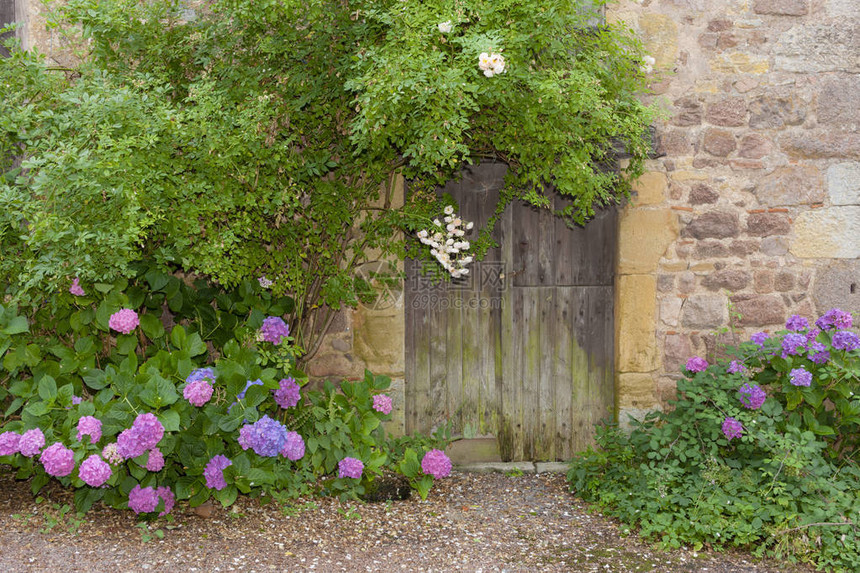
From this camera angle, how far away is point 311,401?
4.01 metres

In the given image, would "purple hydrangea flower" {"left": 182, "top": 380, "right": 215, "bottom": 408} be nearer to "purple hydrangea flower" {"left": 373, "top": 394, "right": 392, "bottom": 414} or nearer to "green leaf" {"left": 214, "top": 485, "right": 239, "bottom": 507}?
"green leaf" {"left": 214, "top": 485, "right": 239, "bottom": 507}

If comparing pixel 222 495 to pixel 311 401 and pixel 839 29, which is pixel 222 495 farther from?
pixel 839 29

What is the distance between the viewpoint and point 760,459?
3.44 meters

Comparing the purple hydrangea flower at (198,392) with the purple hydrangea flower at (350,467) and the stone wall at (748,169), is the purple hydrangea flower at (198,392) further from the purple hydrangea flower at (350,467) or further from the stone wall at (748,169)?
the stone wall at (748,169)

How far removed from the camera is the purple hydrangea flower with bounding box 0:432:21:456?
2.98 meters

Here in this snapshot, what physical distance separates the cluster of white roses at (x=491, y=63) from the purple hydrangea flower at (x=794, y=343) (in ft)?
6.53

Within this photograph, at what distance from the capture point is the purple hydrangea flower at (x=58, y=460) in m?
2.83

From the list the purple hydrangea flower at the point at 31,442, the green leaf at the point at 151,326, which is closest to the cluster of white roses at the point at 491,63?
the green leaf at the point at 151,326

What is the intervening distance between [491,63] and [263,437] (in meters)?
1.92

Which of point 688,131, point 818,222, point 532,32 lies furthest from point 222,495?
point 818,222

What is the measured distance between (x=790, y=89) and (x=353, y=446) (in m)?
3.34

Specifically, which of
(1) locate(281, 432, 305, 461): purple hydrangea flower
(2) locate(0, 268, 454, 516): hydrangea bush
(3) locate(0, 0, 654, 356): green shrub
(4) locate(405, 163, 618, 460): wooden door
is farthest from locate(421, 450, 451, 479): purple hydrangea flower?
(3) locate(0, 0, 654, 356): green shrub

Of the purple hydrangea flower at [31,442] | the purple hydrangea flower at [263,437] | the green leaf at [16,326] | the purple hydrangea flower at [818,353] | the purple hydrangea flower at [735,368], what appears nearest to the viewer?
the purple hydrangea flower at [31,442]

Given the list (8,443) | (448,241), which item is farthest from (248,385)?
(448,241)
